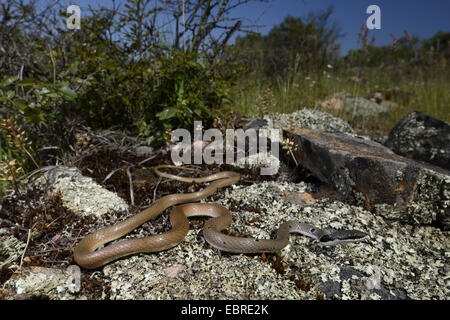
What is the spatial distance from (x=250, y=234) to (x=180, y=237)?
2.60ft

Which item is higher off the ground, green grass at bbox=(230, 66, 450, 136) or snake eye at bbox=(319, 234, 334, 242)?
green grass at bbox=(230, 66, 450, 136)

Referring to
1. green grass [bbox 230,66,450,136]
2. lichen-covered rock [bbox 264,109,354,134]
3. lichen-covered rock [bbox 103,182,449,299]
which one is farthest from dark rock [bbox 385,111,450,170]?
green grass [bbox 230,66,450,136]

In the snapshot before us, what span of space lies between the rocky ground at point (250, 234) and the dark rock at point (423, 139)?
0.62m

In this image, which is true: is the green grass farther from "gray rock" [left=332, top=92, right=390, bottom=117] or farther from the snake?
the snake

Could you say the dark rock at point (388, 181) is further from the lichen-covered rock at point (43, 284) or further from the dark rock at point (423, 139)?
the lichen-covered rock at point (43, 284)

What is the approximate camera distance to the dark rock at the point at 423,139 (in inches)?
155

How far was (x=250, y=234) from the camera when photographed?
3191mm

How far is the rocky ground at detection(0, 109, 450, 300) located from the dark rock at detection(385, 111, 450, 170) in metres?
0.62

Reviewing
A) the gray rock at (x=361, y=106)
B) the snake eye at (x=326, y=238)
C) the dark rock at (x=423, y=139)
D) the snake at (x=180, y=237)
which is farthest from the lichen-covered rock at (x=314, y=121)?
the snake eye at (x=326, y=238)

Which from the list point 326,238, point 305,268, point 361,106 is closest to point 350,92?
point 361,106

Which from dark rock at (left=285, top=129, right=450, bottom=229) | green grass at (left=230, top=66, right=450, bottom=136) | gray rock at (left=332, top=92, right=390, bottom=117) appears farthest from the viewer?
gray rock at (left=332, top=92, right=390, bottom=117)

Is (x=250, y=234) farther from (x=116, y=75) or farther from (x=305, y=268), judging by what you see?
(x=116, y=75)

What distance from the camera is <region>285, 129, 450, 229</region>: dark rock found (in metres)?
3.21

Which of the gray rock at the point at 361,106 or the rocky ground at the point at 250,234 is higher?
the gray rock at the point at 361,106
